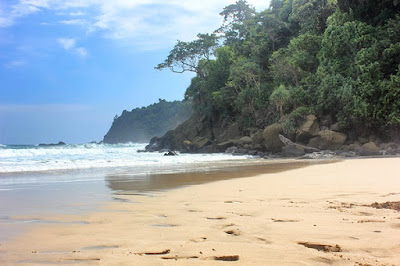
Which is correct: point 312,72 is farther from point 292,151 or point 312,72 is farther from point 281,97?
point 292,151

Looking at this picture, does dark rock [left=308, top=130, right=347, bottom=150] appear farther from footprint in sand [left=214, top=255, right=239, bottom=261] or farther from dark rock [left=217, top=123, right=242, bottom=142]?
footprint in sand [left=214, top=255, right=239, bottom=261]

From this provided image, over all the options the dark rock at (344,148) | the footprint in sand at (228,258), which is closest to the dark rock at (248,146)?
the dark rock at (344,148)

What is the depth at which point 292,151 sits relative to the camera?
19797 mm

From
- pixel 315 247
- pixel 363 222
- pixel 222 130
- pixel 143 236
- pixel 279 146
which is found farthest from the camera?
pixel 222 130

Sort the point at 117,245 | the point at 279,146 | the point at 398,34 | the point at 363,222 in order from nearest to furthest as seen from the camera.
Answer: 1. the point at 117,245
2. the point at 363,222
3. the point at 398,34
4. the point at 279,146

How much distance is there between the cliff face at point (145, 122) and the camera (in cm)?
8731

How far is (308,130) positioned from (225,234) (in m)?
19.4

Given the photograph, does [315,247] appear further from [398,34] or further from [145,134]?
[145,134]

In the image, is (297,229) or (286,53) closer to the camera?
(297,229)

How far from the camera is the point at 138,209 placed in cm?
442

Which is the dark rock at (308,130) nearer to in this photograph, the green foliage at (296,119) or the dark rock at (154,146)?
the green foliage at (296,119)

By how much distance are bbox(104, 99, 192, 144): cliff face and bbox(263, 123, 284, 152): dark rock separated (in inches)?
2423

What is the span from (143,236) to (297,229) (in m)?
1.38

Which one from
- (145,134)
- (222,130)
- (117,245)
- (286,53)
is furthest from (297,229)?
(145,134)
